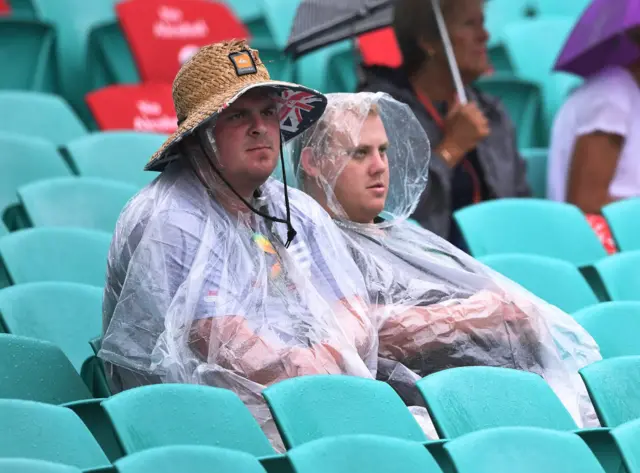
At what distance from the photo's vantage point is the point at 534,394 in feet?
9.12

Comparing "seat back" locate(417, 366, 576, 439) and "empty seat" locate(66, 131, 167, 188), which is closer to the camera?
"seat back" locate(417, 366, 576, 439)

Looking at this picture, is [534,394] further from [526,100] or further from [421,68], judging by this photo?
[526,100]

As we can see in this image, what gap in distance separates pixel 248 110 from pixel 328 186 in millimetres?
423

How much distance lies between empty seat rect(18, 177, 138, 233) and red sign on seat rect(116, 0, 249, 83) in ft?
4.20

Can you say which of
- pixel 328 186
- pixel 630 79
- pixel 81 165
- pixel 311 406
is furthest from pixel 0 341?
pixel 630 79

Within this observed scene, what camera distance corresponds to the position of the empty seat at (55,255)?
11.3 ft

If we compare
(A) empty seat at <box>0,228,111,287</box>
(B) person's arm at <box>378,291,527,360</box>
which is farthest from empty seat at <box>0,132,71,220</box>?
(B) person's arm at <box>378,291,527,360</box>

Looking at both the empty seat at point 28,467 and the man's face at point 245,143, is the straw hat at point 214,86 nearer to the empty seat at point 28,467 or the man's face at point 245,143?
the man's face at point 245,143

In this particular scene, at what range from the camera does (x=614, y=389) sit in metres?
2.82

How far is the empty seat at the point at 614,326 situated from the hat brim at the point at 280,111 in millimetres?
806

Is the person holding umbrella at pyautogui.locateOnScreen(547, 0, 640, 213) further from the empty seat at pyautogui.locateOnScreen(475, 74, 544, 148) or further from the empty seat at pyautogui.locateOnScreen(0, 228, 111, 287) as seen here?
the empty seat at pyautogui.locateOnScreen(0, 228, 111, 287)

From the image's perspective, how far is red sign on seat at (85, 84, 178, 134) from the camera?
5.12 meters

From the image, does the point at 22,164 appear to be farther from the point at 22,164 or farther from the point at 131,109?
the point at 131,109

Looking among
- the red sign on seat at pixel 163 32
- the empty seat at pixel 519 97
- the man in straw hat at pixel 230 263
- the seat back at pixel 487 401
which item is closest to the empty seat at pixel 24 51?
the red sign on seat at pixel 163 32
